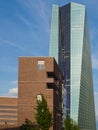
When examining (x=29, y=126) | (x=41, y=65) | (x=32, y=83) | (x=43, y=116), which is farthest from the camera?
(x=41, y=65)

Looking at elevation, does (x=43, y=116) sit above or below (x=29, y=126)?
above

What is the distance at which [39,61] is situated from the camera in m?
107

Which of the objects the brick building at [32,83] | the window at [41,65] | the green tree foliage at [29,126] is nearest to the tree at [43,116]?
the green tree foliage at [29,126]

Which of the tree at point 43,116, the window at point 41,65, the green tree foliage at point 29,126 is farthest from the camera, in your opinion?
the window at point 41,65

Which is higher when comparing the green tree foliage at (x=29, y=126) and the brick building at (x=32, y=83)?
the brick building at (x=32, y=83)

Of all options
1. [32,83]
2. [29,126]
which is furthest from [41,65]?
[29,126]

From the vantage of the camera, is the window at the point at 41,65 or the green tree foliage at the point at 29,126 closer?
the green tree foliage at the point at 29,126

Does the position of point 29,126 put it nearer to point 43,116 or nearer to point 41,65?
point 43,116

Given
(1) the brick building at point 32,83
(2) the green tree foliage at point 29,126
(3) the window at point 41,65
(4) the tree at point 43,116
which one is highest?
(3) the window at point 41,65

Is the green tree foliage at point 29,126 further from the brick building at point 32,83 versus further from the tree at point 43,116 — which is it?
the brick building at point 32,83

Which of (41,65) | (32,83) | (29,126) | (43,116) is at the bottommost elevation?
(29,126)

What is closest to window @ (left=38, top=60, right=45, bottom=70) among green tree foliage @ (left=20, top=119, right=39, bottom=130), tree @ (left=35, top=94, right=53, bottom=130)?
green tree foliage @ (left=20, top=119, right=39, bottom=130)

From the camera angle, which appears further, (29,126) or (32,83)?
(32,83)

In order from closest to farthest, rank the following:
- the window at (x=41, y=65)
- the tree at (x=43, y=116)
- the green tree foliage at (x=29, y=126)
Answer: the tree at (x=43, y=116), the green tree foliage at (x=29, y=126), the window at (x=41, y=65)
